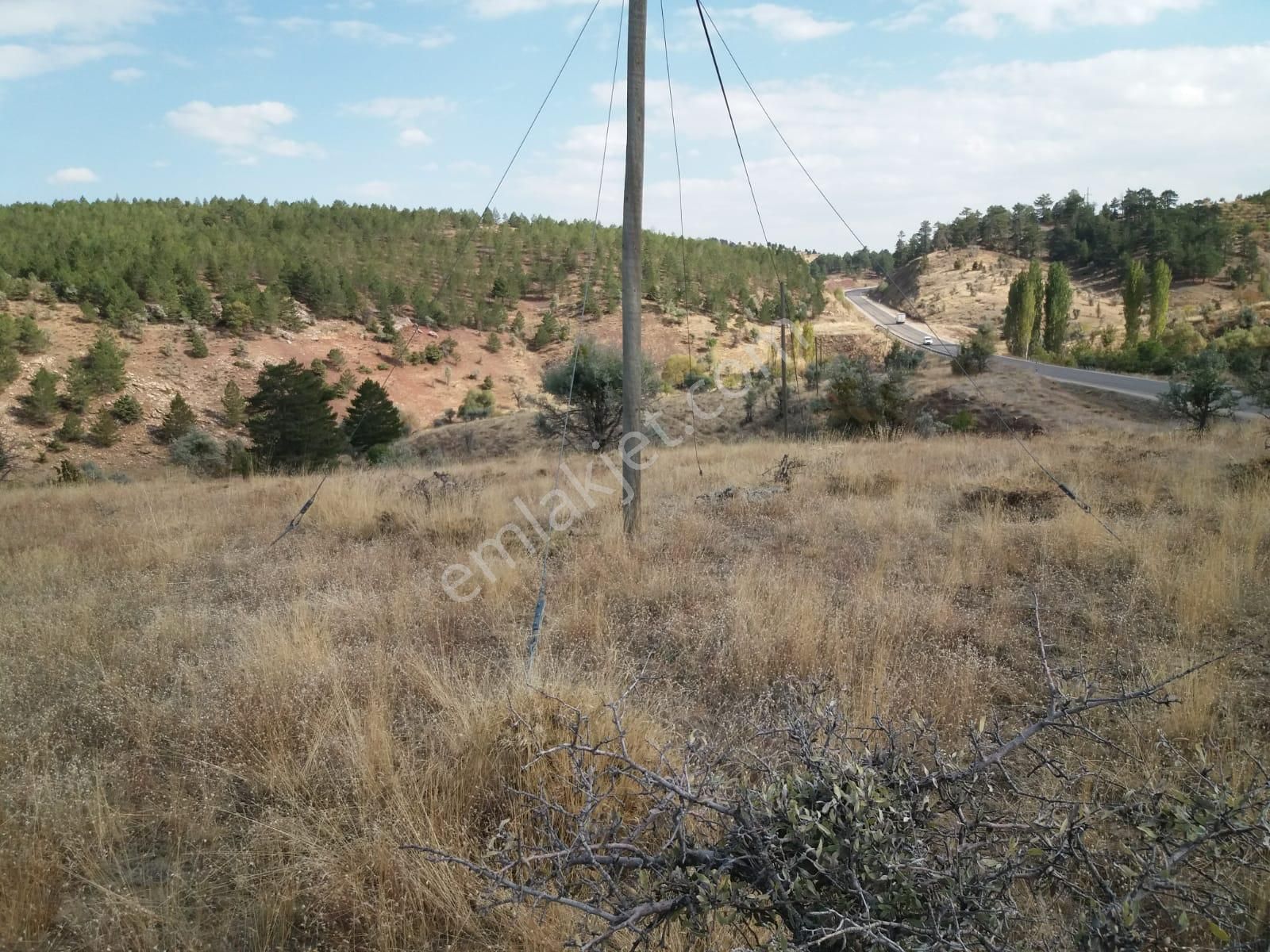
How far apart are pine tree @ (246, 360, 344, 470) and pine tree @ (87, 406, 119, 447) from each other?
1573 centimetres

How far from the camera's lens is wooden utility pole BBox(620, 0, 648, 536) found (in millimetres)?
5855

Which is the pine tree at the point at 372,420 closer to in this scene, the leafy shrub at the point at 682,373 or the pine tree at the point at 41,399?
the leafy shrub at the point at 682,373

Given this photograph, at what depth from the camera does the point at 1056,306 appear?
40781mm

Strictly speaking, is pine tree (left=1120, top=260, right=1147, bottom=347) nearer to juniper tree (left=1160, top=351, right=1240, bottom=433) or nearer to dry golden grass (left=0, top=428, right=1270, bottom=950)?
juniper tree (left=1160, top=351, right=1240, bottom=433)

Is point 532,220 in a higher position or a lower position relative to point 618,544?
higher

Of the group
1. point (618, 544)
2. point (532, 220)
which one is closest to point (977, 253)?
point (532, 220)

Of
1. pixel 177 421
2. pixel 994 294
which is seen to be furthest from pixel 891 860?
pixel 994 294

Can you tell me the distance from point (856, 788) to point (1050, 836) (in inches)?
17.7

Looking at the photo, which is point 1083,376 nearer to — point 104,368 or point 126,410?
point 126,410

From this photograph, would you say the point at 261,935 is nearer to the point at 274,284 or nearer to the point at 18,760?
the point at 18,760

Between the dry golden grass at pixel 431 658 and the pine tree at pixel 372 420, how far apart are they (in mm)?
16658

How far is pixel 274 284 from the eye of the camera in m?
47.6

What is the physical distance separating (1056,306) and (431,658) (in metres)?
47.1

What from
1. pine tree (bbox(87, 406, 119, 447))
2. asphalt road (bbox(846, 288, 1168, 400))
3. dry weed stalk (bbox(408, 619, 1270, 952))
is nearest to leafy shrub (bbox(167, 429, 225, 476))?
pine tree (bbox(87, 406, 119, 447))
